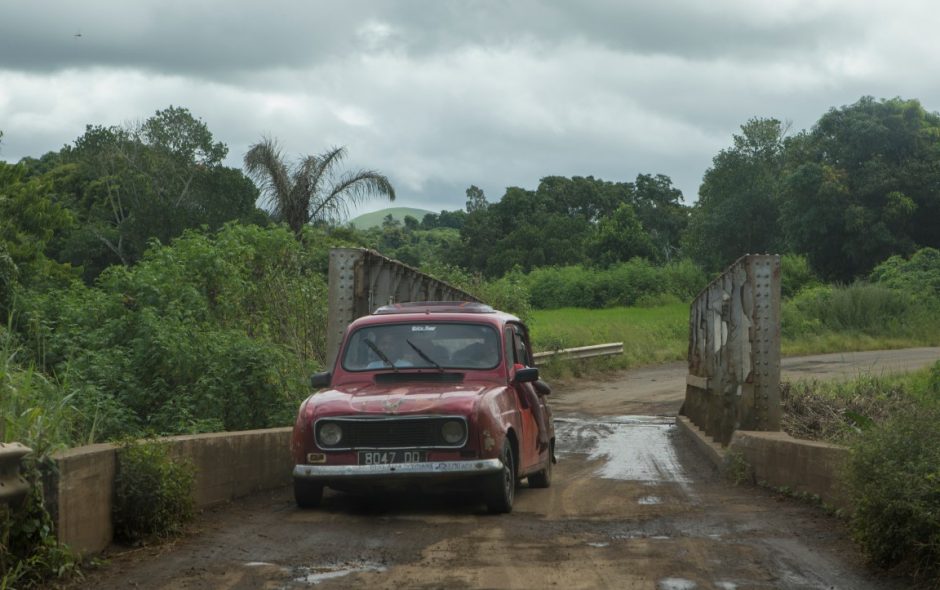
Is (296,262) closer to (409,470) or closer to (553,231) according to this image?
(409,470)

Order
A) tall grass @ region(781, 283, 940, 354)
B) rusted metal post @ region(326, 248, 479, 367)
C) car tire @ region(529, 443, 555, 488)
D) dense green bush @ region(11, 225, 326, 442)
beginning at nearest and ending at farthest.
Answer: car tire @ region(529, 443, 555, 488) < dense green bush @ region(11, 225, 326, 442) < rusted metal post @ region(326, 248, 479, 367) < tall grass @ region(781, 283, 940, 354)

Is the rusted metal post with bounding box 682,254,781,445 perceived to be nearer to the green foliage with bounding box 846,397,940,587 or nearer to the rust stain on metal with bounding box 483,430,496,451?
the rust stain on metal with bounding box 483,430,496,451

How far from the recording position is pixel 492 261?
2995 inches

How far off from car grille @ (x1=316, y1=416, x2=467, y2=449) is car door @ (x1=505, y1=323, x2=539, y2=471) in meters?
1.28

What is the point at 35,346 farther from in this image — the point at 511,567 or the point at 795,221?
the point at 795,221

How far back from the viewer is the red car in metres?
9.52

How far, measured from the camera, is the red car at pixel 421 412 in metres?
9.52

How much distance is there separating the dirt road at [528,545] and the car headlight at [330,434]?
1.89ft

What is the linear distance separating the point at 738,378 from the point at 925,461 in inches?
270

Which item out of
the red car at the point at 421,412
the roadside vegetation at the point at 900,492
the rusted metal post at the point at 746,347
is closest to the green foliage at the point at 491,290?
the rusted metal post at the point at 746,347

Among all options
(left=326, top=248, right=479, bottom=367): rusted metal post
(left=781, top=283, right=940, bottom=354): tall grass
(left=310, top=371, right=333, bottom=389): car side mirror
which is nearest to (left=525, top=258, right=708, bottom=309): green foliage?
(left=781, top=283, right=940, bottom=354): tall grass

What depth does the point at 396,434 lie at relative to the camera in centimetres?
958

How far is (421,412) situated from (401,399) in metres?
0.27

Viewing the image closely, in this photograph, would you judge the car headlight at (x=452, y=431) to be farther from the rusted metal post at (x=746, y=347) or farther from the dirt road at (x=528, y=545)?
the rusted metal post at (x=746, y=347)
